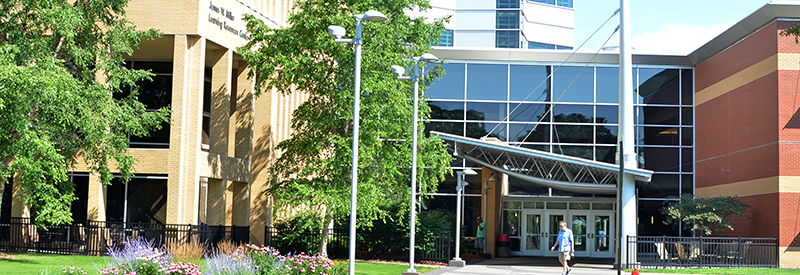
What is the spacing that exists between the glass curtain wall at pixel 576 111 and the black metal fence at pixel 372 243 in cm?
961

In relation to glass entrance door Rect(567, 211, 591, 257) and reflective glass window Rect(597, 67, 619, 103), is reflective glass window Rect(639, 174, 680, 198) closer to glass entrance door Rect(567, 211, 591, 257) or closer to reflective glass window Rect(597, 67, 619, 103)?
glass entrance door Rect(567, 211, 591, 257)

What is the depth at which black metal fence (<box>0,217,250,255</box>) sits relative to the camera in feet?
77.9

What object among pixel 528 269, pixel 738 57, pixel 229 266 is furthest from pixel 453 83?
pixel 229 266

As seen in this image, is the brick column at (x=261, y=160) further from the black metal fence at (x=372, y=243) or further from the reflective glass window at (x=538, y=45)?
the reflective glass window at (x=538, y=45)

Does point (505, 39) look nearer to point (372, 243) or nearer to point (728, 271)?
point (372, 243)

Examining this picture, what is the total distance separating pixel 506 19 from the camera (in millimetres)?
81062

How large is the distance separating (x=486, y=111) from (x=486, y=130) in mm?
955

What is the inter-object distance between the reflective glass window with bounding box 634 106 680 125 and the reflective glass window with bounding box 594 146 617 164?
1968mm

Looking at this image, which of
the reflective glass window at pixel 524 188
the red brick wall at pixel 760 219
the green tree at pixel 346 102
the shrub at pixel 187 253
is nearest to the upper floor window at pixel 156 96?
the green tree at pixel 346 102

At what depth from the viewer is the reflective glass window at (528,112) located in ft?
117

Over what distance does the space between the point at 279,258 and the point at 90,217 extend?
1286cm

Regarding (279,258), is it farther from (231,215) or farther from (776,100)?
(776,100)

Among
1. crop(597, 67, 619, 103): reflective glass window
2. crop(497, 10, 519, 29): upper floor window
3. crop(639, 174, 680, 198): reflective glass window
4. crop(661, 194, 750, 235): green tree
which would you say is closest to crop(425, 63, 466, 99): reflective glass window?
crop(597, 67, 619, 103): reflective glass window

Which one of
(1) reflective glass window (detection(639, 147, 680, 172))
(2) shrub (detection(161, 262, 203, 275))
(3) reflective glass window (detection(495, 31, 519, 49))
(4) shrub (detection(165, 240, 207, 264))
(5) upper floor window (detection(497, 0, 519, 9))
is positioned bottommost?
(4) shrub (detection(165, 240, 207, 264))
